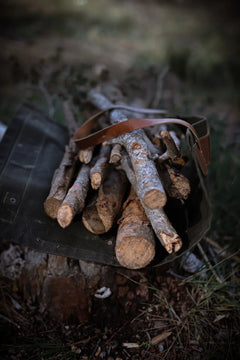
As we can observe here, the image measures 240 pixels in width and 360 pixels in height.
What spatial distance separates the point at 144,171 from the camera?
1419mm

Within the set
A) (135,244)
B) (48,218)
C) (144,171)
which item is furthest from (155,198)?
(48,218)

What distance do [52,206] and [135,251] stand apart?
0.59 m

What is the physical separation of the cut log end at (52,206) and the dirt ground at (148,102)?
613mm

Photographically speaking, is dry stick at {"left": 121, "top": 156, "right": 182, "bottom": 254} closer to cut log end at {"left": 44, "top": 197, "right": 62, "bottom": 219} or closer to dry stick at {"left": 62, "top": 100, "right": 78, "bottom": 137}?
cut log end at {"left": 44, "top": 197, "right": 62, "bottom": 219}

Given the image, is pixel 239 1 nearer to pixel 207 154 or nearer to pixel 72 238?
pixel 207 154

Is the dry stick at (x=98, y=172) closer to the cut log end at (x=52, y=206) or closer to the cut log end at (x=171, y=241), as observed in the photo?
the cut log end at (x=52, y=206)

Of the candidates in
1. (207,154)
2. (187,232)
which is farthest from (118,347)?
(207,154)

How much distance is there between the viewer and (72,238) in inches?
65.7

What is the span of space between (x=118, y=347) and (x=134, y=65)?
5.91m

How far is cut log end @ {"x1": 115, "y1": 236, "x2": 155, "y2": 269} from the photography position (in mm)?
1413

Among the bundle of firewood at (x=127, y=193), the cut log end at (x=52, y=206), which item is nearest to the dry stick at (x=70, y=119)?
the bundle of firewood at (x=127, y=193)

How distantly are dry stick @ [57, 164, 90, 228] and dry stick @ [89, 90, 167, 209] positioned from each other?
330mm

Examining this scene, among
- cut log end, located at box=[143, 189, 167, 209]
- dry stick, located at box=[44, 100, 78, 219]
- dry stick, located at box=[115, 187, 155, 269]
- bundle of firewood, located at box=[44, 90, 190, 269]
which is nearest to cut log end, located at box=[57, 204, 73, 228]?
bundle of firewood, located at box=[44, 90, 190, 269]

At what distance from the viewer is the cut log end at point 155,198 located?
1282 millimetres
